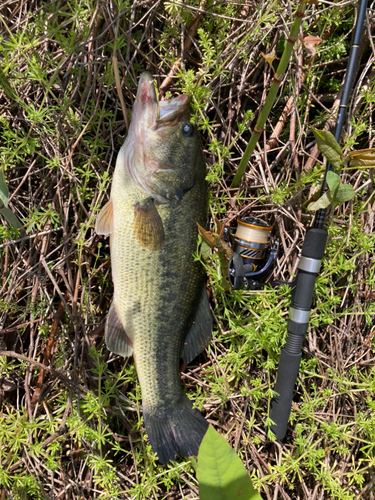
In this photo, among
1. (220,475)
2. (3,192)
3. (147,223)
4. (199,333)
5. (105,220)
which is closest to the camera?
(220,475)

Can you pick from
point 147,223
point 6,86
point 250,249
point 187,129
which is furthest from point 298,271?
point 6,86

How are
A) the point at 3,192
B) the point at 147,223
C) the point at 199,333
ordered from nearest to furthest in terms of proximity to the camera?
1. the point at 3,192
2. the point at 147,223
3. the point at 199,333

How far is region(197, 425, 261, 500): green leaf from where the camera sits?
1.53 m

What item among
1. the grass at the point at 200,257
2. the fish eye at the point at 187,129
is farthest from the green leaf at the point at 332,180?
the fish eye at the point at 187,129

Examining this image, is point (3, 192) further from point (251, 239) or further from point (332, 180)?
point (332, 180)

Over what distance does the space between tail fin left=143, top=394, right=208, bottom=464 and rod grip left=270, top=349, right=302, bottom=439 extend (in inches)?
19.3

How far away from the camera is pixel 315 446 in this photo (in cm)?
237

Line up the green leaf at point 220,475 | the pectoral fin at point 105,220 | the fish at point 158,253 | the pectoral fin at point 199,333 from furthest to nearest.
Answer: the pectoral fin at point 199,333
the pectoral fin at point 105,220
the fish at point 158,253
the green leaf at point 220,475

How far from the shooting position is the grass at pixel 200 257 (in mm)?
2326

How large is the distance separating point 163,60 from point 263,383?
242 cm

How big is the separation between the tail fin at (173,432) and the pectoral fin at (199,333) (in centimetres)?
34

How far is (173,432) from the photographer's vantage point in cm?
229

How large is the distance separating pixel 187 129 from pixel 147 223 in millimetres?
635

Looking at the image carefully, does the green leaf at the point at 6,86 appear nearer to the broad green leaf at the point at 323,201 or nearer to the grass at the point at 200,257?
the grass at the point at 200,257
